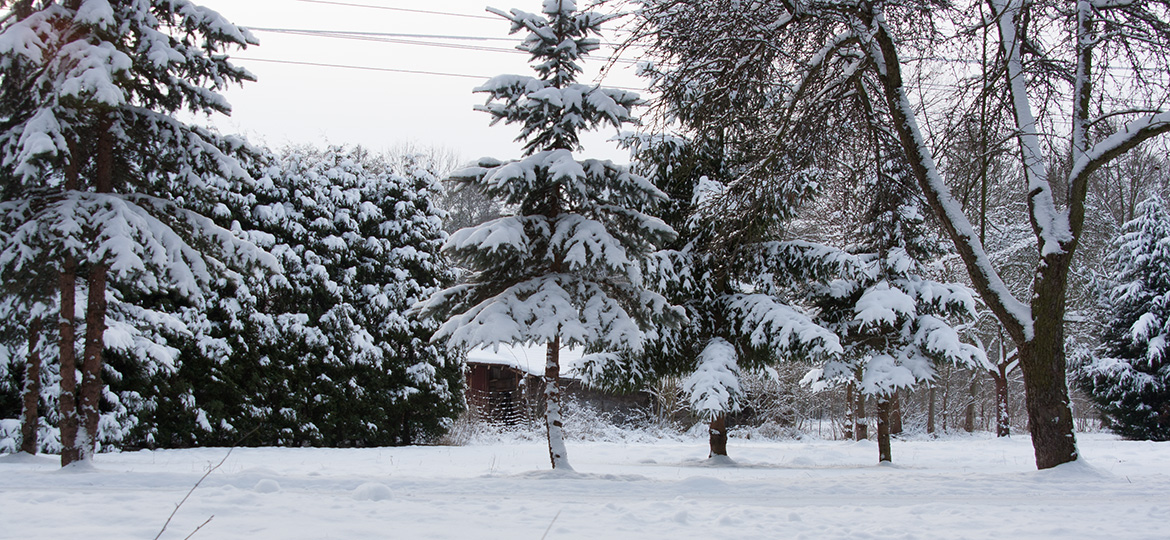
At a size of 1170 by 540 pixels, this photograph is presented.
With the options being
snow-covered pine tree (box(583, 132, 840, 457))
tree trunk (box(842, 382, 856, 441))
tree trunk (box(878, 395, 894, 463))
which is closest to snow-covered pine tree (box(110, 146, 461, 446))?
snow-covered pine tree (box(583, 132, 840, 457))

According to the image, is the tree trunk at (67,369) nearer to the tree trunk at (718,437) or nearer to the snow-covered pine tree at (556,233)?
the snow-covered pine tree at (556,233)

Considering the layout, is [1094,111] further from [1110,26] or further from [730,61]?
[730,61]

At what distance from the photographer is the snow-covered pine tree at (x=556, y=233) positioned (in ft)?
30.6

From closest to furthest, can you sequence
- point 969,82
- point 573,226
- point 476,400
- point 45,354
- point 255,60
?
point 969,82
point 573,226
point 45,354
point 255,60
point 476,400

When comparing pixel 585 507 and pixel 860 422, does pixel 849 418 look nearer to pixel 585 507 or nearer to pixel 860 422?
pixel 860 422

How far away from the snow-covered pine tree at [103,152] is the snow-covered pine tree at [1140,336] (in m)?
24.7

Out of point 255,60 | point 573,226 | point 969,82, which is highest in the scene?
point 255,60

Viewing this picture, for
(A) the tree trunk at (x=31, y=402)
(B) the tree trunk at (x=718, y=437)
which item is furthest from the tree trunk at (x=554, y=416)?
(A) the tree trunk at (x=31, y=402)

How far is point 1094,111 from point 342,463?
40.8ft

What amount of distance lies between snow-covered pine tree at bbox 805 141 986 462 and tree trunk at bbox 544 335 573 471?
6705 millimetres

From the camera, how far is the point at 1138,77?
8039 mm

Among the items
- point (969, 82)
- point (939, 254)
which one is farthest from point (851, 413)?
point (969, 82)

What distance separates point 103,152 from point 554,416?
6562 mm

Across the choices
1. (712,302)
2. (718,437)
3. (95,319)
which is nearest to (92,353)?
(95,319)
